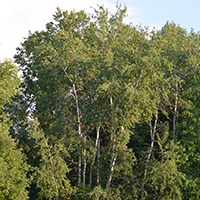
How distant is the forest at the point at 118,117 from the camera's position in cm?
1708

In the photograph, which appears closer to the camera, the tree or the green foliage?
the green foliage

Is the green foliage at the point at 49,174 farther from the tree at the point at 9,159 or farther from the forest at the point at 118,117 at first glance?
the tree at the point at 9,159

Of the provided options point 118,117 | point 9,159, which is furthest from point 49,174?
point 118,117

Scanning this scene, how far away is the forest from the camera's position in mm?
17078

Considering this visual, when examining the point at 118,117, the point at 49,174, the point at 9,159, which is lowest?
the point at 49,174

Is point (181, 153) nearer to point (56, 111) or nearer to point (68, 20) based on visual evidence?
point (56, 111)

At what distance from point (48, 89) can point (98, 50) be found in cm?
512

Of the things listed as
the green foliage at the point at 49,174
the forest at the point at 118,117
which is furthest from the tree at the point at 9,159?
Answer: the green foliage at the point at 49,174

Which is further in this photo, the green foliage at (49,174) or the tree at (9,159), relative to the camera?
the tree at (9,159)

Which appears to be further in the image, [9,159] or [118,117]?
[9,159]

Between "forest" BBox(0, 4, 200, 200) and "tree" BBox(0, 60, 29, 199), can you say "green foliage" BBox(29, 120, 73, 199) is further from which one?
"tree" BBox(0, 60, 29, 199)

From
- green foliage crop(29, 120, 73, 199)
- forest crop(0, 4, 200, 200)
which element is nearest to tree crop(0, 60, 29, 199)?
forest crop(0, 4, 200, 200)

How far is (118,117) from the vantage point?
17.4 meters

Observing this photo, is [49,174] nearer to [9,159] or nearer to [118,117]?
[9,159]
